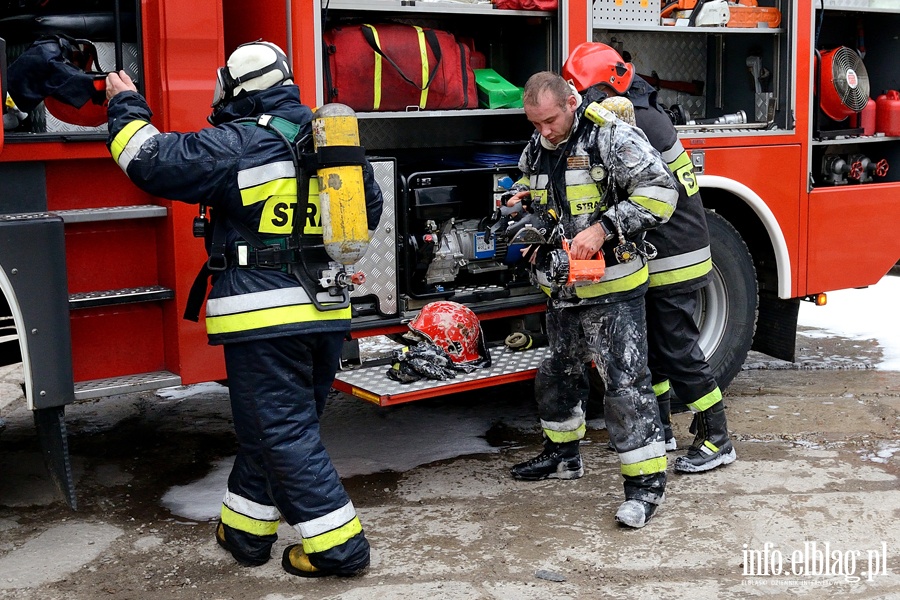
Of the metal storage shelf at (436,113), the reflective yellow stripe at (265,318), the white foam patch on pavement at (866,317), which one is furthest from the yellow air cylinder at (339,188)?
the white foam patch on pavement at (866,317)

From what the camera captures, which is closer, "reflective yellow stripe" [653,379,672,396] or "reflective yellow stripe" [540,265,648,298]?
"reflective yellow stripe" [540,265,648,298]

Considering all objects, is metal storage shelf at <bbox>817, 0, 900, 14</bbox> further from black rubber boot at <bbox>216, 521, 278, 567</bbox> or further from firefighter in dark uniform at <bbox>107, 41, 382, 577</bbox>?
black rubber boot at <bbox>216, 521, 278, 567</bbox>

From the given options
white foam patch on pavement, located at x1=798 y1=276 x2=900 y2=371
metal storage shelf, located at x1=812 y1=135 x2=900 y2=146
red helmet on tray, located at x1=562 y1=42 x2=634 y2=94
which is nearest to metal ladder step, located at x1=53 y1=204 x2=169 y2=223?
red helmet on tray, located at x1=562 y1=42 x2=634 y2=94

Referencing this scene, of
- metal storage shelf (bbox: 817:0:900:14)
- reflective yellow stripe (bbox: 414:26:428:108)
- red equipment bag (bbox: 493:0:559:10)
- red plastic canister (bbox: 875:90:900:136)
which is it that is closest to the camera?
reflective yellow stripe (bbox: 414:26:428:108)

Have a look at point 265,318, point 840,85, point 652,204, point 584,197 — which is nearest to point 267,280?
point 265,318

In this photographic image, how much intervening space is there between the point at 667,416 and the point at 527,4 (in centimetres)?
206

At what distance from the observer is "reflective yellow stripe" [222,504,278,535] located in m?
3.93

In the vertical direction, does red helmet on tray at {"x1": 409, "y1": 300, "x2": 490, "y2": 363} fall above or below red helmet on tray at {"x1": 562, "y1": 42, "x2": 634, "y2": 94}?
below

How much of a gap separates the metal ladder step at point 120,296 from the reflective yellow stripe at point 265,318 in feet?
1.59

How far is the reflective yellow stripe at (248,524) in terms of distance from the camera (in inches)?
155

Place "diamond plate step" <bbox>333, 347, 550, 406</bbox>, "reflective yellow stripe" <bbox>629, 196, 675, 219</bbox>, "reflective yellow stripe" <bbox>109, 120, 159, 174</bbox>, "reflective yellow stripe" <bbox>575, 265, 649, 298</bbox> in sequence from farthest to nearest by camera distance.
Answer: "diamond plate step" <bbox>333, 347, 550, 406</bbox> → "reflective yellow stripe" <bbox>575, 265, 649, 298</bbox> → "reflective yellow stripe" <bbox>629, 196, 675, 219</bbox> → "reflective yellow stripe" <bbox>109, 120, 159, 174</bbox>

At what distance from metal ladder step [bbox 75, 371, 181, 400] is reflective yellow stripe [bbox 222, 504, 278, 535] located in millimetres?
599

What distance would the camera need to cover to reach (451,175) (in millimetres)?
5152

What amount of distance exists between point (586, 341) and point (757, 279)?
1.93 meters
